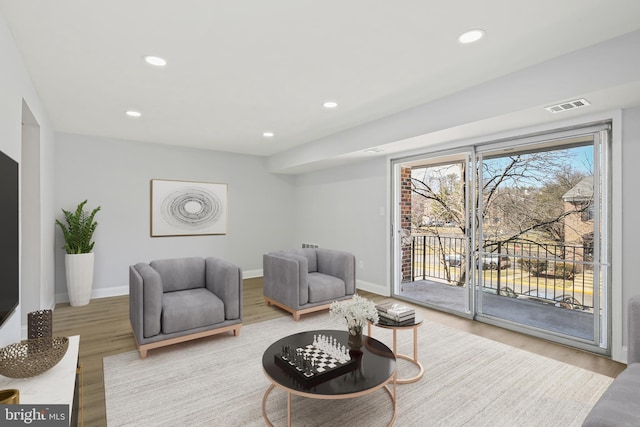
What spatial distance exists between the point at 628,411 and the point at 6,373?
2.76 m

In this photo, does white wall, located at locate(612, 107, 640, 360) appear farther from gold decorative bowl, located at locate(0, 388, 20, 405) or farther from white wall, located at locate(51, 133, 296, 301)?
white wall, located at locate(51, 133, 296, 301)

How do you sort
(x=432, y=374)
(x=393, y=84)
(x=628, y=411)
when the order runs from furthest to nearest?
(x=393, y=84) < (x=432, y=374) < (x=628, y=411)

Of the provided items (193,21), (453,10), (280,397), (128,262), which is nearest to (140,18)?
(193,21)

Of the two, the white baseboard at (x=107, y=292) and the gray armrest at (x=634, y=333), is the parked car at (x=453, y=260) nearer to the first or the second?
the gray armrest at (x=634, y=333)

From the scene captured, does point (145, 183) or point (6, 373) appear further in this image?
point (145, 183)

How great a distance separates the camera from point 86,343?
321 centimetres

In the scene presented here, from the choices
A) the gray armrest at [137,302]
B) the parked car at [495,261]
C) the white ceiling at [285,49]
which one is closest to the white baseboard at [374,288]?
the parked car at [495,261]

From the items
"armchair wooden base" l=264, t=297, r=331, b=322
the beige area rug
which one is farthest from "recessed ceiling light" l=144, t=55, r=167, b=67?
"armchair wooden base" l=264, t=297, r=331, b=322

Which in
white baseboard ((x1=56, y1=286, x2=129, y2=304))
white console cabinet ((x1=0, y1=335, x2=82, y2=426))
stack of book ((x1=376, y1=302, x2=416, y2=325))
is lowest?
white baseboard ((x1=56, y1=286, x2=129, y2=304))

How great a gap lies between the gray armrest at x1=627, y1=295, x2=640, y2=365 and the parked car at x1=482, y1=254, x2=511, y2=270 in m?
1.75

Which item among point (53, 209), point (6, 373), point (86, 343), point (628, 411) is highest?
point (53, 209)

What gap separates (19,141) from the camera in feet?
7.70

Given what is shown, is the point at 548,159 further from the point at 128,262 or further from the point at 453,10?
the point at 128,262

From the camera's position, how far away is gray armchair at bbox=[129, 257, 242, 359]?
2883mm
